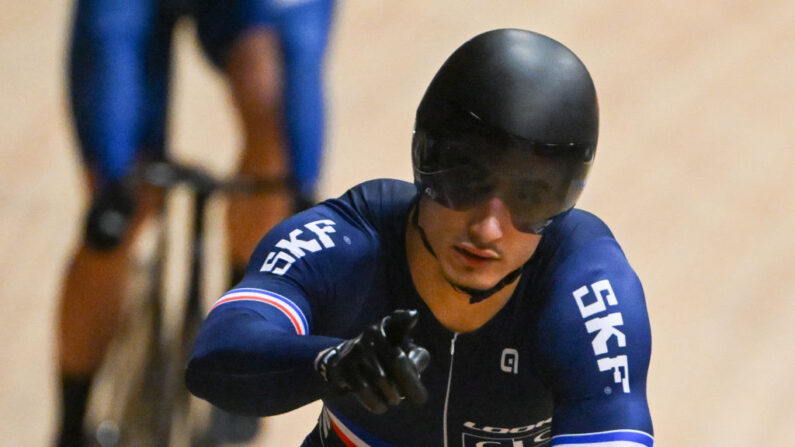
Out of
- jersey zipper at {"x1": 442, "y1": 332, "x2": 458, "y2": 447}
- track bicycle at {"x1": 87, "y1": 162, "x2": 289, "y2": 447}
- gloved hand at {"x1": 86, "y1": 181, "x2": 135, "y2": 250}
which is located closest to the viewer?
jersey zipper at {"x1": 442, "y1": 332, "x2": 458, "y2": 447}

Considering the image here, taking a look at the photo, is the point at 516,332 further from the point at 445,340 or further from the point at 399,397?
the point at 399,397

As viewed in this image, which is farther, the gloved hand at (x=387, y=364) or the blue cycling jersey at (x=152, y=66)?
the blue cycling jersey at (x=152, y=66)

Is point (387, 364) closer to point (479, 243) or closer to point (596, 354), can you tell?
point (479, 243)

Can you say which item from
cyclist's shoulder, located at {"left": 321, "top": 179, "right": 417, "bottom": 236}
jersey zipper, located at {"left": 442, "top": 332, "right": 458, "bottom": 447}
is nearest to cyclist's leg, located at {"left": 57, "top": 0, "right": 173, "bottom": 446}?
cyclist's shoulder, located at {"left": 321, "top": 179, "right": 417, "bottom": 236}

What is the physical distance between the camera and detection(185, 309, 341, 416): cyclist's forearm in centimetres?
214

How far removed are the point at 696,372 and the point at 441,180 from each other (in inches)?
122

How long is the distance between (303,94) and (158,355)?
993 millimetres

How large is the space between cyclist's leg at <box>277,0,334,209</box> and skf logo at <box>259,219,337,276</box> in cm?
164

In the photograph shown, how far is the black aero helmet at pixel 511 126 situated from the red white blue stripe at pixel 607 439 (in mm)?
346

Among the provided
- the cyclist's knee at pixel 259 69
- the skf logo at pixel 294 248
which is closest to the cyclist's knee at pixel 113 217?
the cyclist's knee at pixel 259 69

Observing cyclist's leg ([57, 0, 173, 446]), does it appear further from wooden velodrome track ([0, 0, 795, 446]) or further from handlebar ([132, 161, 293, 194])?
wooden velodrome track ([0, 0, 795, 446])

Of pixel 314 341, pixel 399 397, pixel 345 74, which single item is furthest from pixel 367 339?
pixel 345 74

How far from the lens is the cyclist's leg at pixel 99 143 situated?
161 inches

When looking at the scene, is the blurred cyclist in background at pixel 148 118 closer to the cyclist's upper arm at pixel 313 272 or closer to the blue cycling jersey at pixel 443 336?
the blue cycling jersey at pixel 443 336
